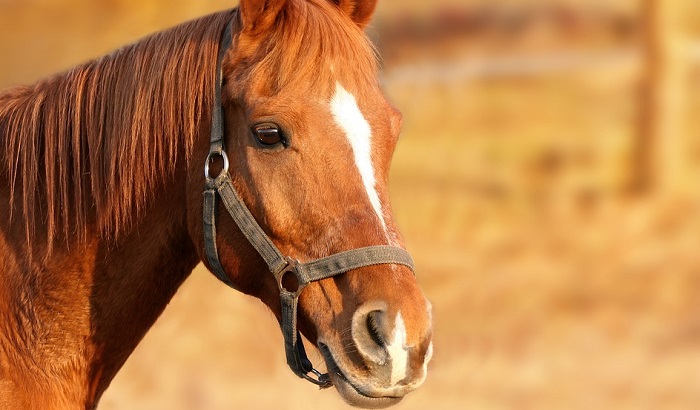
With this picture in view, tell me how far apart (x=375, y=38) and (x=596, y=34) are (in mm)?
15908

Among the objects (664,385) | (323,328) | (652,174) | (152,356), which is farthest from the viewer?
(652,174)

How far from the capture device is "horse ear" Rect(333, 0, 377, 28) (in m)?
2.94

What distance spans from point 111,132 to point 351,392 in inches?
39.4

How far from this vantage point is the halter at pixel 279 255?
2.43 meters

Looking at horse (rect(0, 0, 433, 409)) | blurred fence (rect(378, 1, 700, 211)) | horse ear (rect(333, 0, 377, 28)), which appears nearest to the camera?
horse (rect(0, 0, 433, 409))

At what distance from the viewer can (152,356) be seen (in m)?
7.30

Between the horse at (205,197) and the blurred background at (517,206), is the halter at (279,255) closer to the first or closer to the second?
the horse at (205,197)

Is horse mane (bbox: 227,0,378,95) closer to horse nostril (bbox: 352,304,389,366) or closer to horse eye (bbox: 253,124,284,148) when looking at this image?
horse eye (bbox: 253,124,284,148)

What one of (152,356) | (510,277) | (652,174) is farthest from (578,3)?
(152,356)

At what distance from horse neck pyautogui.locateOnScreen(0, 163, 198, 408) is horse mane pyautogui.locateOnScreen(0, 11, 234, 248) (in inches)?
2.4

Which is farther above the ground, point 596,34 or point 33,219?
point 33,219

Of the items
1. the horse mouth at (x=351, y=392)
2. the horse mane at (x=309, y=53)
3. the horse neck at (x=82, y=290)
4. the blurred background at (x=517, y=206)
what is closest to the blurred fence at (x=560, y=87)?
the blurred background at (x=517, y=206)

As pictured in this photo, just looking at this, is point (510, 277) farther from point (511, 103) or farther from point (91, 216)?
point (91, 216)

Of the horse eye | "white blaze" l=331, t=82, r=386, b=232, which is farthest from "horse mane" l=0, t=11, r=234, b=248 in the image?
"white blaze" l=331, t=82, r=386, b=232
